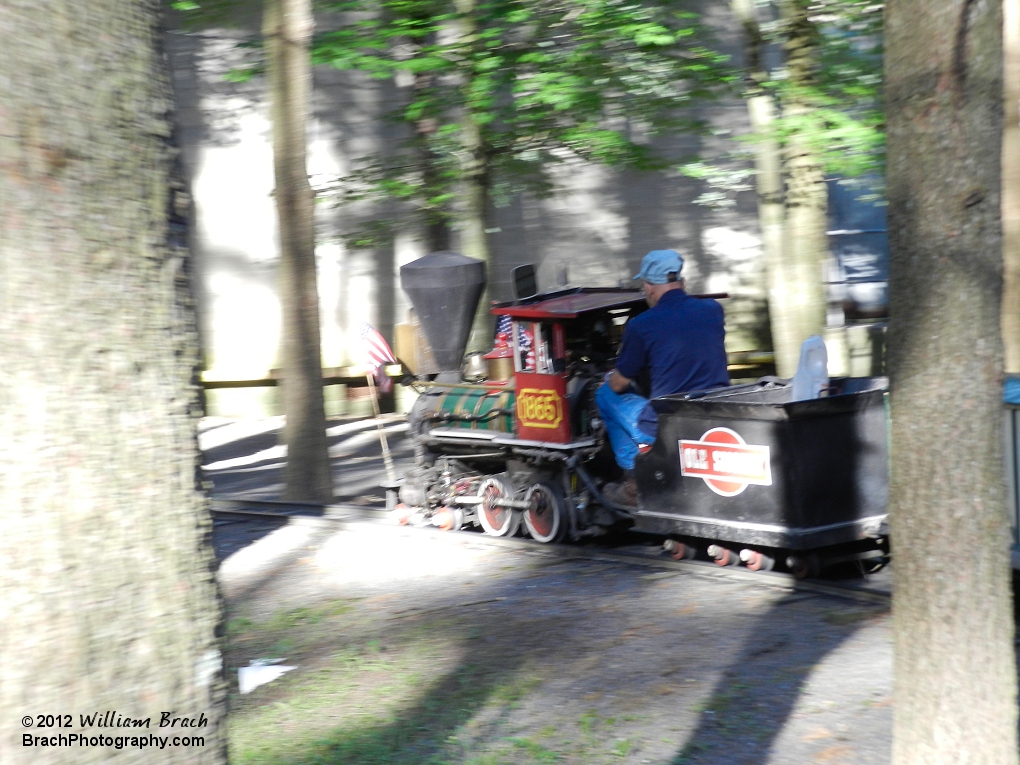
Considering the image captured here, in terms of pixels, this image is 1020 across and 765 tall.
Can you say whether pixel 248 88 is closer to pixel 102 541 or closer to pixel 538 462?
pixel 538 462

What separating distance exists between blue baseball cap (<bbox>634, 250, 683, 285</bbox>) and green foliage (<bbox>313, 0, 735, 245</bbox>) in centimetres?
498

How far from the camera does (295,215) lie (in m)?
11.5

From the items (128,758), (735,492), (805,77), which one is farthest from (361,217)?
(128,758)

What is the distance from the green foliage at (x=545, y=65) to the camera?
13273mm

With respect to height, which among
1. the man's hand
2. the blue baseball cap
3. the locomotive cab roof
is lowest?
the man's hand

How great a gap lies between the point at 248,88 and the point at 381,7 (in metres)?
6.60

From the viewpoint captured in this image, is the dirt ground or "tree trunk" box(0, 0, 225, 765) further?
the dirt ground

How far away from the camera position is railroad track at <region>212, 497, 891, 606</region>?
25.5ft

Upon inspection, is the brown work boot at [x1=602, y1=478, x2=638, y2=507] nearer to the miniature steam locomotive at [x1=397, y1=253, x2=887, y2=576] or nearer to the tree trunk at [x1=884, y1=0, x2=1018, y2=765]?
the miniature steam locomotive at [x1=397, y1=253, x2=887, y2=576]

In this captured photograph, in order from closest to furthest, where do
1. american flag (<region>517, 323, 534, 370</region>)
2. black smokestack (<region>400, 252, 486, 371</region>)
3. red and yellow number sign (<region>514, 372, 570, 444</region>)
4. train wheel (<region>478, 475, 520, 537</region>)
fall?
red and yellow number sign (<region>514, 372, 570, 444</region>) → american flag (<region>517, 323, 534, 370</region>) → train wheel (<region>478, 475, 520, 537</region>) → black smokestack (<region>400, 252, 486, 371</region>)

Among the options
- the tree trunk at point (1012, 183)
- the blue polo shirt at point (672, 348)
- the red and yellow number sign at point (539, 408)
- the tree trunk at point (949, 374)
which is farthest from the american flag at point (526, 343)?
the tree trunk at point (949, 374)

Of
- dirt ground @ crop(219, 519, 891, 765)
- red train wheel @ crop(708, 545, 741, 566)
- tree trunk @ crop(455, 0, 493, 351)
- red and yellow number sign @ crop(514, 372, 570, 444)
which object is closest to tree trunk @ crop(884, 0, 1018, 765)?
dirt ground @ crop(219, 519, 891, 765)

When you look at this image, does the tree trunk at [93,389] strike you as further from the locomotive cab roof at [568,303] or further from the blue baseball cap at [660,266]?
the locomotive cab roof at [568,303]

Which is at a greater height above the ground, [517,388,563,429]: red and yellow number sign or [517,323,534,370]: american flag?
[517,323,534,370]: american flag
